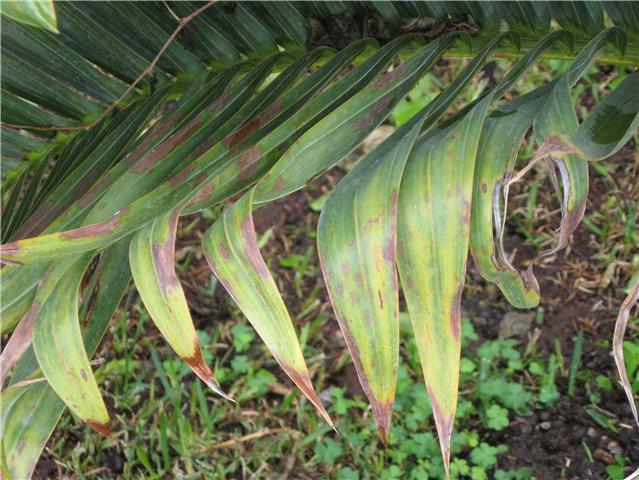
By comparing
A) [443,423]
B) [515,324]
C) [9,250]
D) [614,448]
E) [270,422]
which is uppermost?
[9,250]

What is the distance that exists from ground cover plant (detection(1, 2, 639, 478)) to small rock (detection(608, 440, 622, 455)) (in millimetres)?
829

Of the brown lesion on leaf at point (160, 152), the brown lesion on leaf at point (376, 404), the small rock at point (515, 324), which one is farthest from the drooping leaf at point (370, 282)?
the small rock at point (515, 324)

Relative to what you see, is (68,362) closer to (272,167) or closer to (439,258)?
(272,167)

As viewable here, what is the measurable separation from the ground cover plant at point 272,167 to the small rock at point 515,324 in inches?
35.1

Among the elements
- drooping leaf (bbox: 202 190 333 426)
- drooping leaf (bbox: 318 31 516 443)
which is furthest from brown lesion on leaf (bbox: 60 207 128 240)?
drooping leaf (bbox: 318 31 516 443)

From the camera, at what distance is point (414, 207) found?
1.00 meters

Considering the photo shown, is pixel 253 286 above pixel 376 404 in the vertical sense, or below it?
above

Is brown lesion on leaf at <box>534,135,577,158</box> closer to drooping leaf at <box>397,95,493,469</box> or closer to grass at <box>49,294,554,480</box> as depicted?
drooping leaf at <box>397,95,493,469</box>

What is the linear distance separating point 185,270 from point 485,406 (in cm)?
84

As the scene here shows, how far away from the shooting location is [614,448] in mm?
1879

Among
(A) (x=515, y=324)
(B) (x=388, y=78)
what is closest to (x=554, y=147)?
(B) (x=388, y=78)

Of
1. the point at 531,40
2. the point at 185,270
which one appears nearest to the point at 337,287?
the point at 531,40

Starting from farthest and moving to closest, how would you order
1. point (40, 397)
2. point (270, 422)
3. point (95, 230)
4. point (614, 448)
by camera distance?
1. point (270, 422)
2. point (614, 448)
3. point (40, 397)
4. point (95, 230)

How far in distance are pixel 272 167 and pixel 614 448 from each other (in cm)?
116
